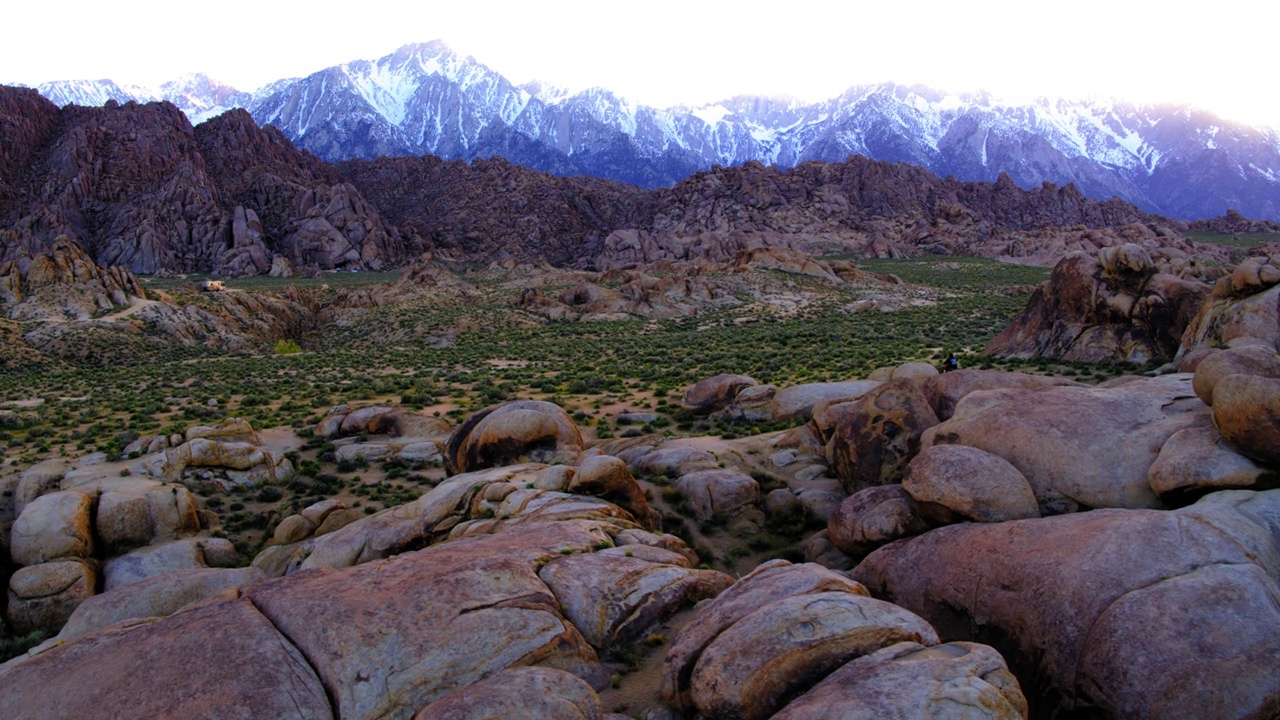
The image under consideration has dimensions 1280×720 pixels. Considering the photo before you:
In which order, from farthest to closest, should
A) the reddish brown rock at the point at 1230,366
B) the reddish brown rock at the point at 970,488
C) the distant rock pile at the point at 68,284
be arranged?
1. the distant rock pile at the point at 68,284
2. the reddish brown rock at the point at 1230,366
3. the reddish brown rock at the point at 970,488

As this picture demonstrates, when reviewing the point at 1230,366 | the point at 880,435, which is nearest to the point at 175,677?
the point at 880,435

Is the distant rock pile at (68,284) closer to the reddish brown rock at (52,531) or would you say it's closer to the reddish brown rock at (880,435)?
the reddish brown rock at (52,531)

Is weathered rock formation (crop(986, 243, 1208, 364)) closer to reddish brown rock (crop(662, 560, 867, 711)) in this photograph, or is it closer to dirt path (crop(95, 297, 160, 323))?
reddish brown rock (crop(662, 560, 867, 711))

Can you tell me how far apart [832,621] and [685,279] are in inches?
2826

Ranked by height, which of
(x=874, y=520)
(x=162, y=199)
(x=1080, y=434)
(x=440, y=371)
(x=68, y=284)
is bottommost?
(x=440, y=371)

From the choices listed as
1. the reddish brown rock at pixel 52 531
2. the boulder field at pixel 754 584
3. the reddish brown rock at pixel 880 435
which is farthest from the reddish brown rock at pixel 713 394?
the reddish brown rock at pixel 52 531

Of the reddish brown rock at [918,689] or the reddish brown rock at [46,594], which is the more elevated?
the reddish brown rock at [918,689]

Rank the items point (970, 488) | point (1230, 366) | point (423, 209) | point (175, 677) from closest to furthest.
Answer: point (175, 677) < point (970, 488) < point (1230, 366) < point (423, 209)

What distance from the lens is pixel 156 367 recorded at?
1790 inches

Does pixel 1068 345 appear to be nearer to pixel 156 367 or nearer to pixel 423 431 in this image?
pixel 423 431

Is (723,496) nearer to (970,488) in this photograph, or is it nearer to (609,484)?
(609,484)

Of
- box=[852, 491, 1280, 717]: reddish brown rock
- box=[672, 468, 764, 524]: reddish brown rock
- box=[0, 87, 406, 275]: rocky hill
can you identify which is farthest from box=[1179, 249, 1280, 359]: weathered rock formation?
box=[0, 87, 406, 275]: rocky hill

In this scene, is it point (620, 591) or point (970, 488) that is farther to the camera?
point (970, 488)

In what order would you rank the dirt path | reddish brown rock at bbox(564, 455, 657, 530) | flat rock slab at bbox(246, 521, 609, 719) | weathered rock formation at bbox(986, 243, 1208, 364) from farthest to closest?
the dirt path < weathered rock formation at bbox(986, 243, 1208, 364) < reddish brown rock at bbox(564, 455, 657, 530) < flat rock slab at bbox(246, 521, 609, 719)
